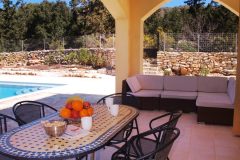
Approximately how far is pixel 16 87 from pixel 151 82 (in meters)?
6.43

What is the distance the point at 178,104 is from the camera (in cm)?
682

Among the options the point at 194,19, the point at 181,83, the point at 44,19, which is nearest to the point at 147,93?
the point at 181,83

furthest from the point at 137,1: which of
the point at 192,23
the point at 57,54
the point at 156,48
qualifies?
the point at 57,54

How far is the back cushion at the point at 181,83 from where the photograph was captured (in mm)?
7211

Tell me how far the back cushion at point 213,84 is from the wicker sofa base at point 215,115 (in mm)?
1333

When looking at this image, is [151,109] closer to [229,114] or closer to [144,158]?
[229,114]

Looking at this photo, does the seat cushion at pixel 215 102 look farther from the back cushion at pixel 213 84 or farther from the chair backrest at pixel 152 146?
the chair backrest at pixel 152 146

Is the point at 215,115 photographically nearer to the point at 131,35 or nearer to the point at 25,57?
the point at 131,35

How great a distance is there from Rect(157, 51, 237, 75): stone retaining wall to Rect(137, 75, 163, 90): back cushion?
492cm

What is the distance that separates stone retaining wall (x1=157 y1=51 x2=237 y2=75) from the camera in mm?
12492

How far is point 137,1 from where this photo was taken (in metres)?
7.96

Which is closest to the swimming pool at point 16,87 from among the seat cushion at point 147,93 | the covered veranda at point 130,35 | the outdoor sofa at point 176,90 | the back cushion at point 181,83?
the covered veranda at point 130,35

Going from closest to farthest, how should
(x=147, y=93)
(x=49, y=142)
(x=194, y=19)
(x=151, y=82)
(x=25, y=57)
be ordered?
(x=49, y=142) → (x=147, y=93) → (x=151, y=82) → (x=194, y=19) → (x=25, y=57)

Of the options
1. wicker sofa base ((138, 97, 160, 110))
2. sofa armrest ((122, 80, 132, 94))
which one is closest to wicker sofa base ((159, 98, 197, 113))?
wicker sofa base ((138, 97, 160, 110))
